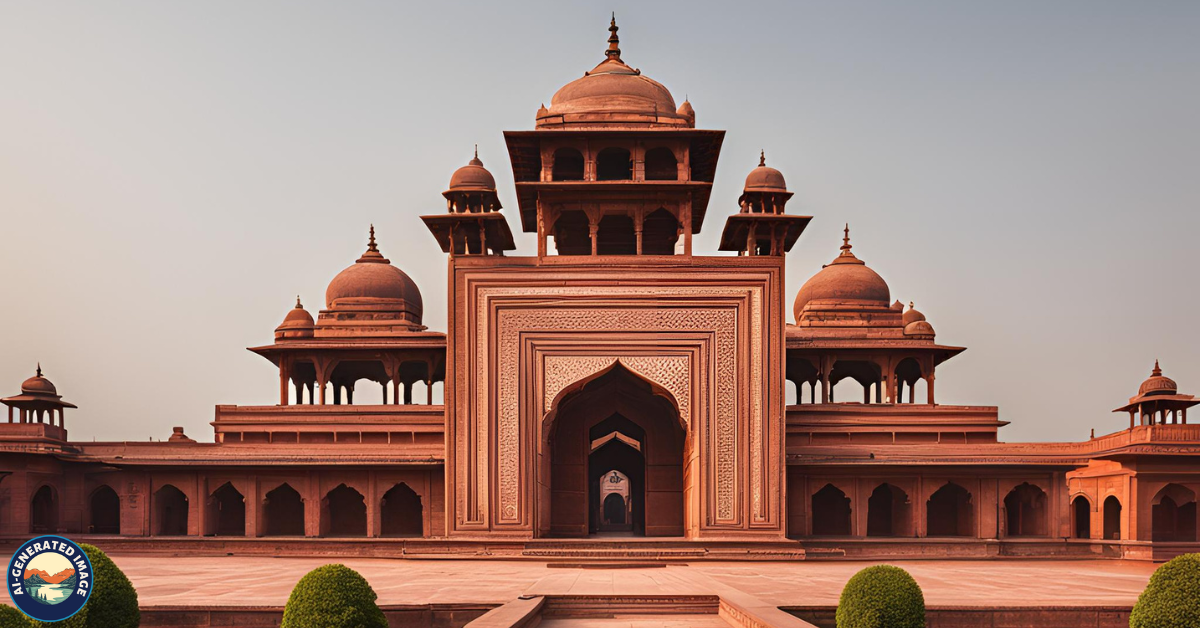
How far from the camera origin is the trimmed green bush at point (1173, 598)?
882 cm

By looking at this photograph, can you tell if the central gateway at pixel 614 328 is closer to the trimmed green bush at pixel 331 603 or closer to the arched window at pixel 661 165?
the arched window at pixel 661 165

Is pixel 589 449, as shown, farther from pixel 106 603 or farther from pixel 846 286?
pixel 106 603

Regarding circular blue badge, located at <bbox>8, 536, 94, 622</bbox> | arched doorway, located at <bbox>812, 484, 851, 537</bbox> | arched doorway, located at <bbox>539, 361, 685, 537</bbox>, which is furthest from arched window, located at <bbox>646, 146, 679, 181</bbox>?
circular blue badge, located at <bbox>8, 536, 94, 622</bbox>

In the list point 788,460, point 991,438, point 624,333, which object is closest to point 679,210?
point 624,333

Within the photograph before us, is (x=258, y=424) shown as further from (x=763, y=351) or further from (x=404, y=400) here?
(x=763, y=351)

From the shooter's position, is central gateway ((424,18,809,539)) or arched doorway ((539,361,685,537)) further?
arched doorway ((539,361,685,537))

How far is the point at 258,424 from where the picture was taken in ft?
80.0

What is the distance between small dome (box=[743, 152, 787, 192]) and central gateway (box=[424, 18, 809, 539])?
4cm

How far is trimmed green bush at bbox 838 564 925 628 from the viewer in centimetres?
893

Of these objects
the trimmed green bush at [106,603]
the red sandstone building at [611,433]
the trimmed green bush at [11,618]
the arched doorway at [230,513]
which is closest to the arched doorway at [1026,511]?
the red sandstone building at [611,433]

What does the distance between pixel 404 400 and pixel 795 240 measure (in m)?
11.2

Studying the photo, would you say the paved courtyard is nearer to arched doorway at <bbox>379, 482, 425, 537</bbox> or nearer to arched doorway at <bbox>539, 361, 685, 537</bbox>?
arched doorway at <bbox>379, 482, 425, 537</bbox>

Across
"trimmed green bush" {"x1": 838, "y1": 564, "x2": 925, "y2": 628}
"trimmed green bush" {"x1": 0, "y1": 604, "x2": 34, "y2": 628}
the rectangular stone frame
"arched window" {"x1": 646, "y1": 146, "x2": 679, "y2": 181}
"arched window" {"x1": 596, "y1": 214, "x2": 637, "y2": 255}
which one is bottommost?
"trimmed green bush" {"x1": 838, "y1": 564, "x2": 925, "y2": 628}

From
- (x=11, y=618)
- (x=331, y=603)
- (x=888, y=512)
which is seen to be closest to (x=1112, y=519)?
(x=888, y=512)
